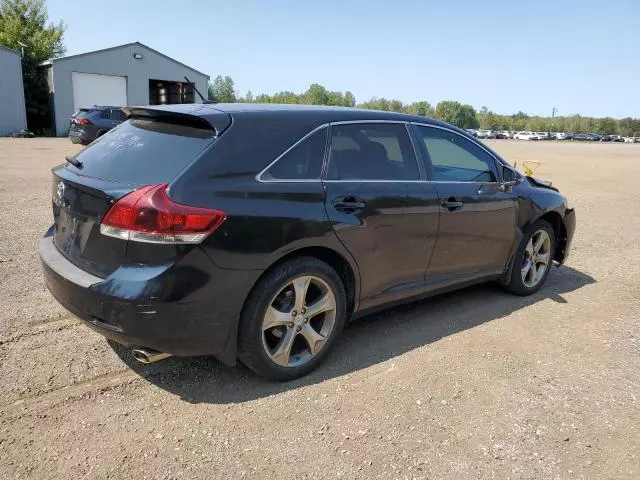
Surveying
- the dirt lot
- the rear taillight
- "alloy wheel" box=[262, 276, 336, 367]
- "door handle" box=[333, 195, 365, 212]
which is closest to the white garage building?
the dirt lot

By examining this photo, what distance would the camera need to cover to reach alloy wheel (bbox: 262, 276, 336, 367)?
3238 millimetres

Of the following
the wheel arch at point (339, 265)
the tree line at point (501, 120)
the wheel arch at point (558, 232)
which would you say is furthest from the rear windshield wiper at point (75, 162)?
the tree line at point (501, 120)

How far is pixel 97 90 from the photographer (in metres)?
34.2

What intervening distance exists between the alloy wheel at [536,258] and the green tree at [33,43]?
36.3 m

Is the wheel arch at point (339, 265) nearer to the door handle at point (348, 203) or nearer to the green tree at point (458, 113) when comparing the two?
the door handle at point (348, 203)

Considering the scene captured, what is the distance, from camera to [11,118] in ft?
103

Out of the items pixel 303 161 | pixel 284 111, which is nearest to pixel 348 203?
pixel 303 161

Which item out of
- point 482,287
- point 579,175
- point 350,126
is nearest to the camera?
point 350,126

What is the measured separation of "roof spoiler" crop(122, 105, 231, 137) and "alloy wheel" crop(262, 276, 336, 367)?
1.04 meters

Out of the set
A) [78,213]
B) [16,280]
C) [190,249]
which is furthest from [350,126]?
[16,280]

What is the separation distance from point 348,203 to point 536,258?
8.80ft

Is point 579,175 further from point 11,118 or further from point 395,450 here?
point 11,118

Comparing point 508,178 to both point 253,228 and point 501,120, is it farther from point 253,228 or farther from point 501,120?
point 501,120

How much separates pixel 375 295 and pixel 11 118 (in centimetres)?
3443
